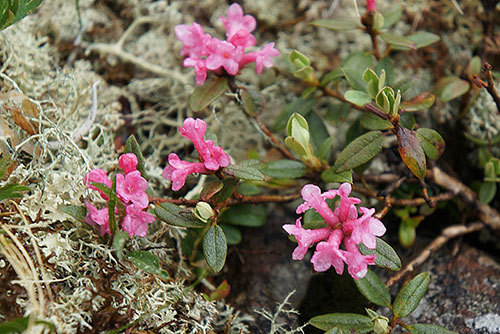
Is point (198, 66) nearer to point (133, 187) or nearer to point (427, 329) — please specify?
point (133, 187)

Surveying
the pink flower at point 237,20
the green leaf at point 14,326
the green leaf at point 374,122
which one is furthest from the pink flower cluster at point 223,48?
the green leaf at point 14,326

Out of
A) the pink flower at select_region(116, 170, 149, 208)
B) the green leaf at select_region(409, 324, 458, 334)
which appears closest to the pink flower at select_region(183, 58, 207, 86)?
the pink flower at select_region(116, 170, 149, 208)

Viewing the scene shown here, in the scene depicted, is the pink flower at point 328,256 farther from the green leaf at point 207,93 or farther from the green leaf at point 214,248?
the green leaf at point 207,93

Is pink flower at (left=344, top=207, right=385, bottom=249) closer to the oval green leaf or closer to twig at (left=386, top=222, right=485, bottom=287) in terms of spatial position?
→ twig at (left=386, top=222, right=485, bottom=287)

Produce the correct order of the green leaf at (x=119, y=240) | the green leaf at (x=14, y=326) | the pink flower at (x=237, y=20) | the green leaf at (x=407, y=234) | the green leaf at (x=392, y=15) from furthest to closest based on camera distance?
the green leaf at (x=392, y=15) → the green leaf at (x=407, y=234) → the pink flower at (x=237, y=20) → the green leaf at (x=119, y=240) → the green leaf at (x=14, y=326)

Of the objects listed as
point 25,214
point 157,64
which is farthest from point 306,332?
point 157,64
